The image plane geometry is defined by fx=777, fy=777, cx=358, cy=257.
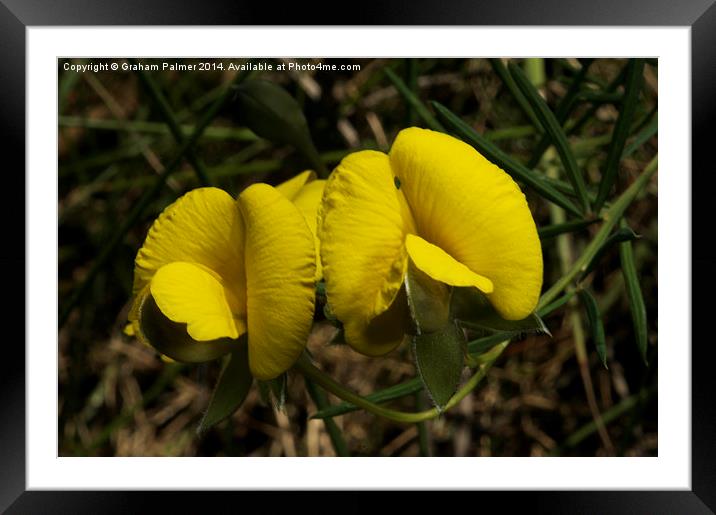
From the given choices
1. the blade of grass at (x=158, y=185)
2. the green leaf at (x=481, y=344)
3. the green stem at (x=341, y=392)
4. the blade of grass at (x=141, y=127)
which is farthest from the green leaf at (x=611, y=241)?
the blade of grass at (x=141, y=127)

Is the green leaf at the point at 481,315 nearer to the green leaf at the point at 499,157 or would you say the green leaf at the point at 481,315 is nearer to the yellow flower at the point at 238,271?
the yellow flower at the point at 238,271

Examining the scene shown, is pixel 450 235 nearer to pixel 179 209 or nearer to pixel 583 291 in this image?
pixel 179 209

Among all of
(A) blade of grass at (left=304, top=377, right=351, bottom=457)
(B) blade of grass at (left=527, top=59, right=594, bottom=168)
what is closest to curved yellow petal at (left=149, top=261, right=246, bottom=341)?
(A) blade of grass at (left=304, top=377, right=351, bottom=457)

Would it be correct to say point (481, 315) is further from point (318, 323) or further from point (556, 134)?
point (318, 323)

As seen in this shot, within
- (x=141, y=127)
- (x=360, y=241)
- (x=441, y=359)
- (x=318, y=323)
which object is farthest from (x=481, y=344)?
(x=141, y=127)

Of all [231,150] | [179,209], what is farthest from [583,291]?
[231,150]
